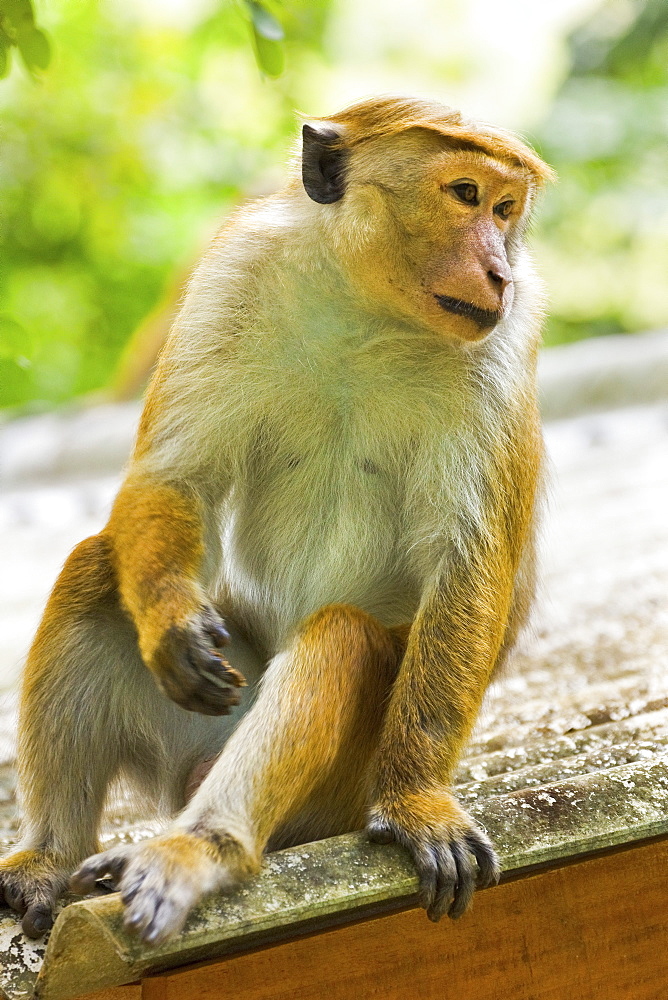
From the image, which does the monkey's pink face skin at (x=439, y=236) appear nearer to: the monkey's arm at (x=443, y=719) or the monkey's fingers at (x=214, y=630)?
the monkey's arm at (x=443, y=719)

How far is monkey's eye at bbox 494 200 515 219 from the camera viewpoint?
125 inches

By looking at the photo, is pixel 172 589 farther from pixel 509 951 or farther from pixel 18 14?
pixel 18 14

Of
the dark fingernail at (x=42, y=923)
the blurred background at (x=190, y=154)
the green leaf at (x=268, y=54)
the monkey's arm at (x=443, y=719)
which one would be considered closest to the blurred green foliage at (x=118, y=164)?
the blurred background at (x=190, y=154)

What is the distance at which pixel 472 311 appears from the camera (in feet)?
9.87

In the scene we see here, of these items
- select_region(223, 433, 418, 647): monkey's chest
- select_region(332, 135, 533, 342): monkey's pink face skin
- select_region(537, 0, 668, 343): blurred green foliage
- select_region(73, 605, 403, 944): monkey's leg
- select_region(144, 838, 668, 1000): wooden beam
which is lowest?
select_region(144, 838, 668, 1000): wooden beam

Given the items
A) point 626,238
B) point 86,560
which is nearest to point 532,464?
point 86,560

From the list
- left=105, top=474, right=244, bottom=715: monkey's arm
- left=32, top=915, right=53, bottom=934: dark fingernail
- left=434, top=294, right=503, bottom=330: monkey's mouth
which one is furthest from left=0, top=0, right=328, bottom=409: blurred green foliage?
left=32, top=915, right=53, bottom=934: dark fingernail

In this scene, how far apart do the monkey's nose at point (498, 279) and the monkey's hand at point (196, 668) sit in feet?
3.88

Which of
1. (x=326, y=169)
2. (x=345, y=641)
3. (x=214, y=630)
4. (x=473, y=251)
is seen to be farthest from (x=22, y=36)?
(x=345, y=641)

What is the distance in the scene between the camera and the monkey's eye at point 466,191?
122 inches

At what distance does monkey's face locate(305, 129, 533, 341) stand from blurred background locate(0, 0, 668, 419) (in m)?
9.77

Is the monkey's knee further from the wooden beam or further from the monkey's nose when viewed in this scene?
the monkey's nose

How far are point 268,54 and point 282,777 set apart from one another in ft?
6.62

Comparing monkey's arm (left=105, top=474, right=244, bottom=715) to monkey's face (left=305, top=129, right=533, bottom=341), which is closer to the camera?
monkey's arm (left=105, top=474, right=244, bottom=715)
